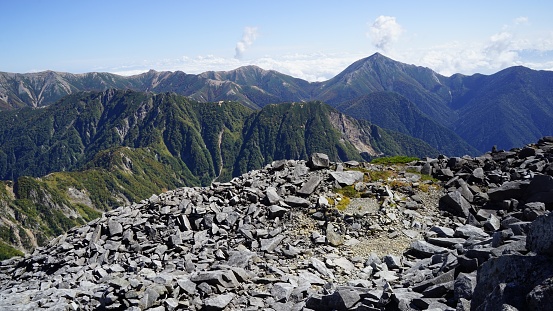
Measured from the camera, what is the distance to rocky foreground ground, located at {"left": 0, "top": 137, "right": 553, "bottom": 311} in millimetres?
11680

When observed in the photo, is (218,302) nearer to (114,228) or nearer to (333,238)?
(333,238)

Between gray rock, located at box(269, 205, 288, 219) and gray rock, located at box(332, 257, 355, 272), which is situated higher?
gray rock, located at box(269, 205, 288, 219)

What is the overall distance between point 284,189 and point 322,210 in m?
4.65

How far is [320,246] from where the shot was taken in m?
21.6

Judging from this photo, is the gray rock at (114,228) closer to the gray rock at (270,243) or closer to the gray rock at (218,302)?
the gray rock at (270,243)

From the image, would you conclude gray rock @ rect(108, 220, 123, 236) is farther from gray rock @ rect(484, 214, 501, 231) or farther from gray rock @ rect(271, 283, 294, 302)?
gray rock @ rect(484, 214, 501, 231)

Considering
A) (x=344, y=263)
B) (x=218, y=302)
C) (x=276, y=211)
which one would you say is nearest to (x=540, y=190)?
(x=344, y=263)

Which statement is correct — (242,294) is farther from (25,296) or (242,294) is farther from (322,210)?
(25,296)

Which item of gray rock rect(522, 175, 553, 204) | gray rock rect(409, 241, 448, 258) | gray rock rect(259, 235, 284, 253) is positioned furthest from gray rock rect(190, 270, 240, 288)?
gray rock rect(522, 175, 553, 204)

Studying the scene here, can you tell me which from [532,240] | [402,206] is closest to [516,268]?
[532,240]

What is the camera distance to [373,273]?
17.8 metres

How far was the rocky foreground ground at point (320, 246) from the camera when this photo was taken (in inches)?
460

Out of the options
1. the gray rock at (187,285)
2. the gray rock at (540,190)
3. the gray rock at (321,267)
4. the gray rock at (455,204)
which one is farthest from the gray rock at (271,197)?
the gray rock at (540,190)

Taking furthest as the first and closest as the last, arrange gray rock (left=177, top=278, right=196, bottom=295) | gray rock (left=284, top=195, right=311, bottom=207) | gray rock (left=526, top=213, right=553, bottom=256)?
gray rock (left=284, top=195, right=311, bottom=207)
gray rock (left=177, top=278, right=196, bottom=295)
gray rock (left=526, top=213, right=553, bottom=256)
